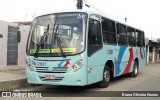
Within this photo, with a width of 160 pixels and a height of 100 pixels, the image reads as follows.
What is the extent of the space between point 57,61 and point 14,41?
8059 mm

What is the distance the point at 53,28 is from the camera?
10.4m

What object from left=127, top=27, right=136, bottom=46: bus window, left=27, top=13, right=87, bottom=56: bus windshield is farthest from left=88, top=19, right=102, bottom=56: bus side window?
left=127, top=27, right=136, bottom=46: bus window

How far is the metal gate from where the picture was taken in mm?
16938

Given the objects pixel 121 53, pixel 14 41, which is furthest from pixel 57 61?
pixel 14 41

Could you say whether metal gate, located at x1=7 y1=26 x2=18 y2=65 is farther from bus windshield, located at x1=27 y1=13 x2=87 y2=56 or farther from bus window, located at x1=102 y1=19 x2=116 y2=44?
bus window, located at x1=102 y1=19 x2=116 y2=44

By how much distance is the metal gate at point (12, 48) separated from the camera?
16.9 metres

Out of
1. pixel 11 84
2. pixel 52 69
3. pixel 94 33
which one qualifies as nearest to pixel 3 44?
pixel 11 84

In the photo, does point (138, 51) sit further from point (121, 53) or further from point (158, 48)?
point (158, 48)

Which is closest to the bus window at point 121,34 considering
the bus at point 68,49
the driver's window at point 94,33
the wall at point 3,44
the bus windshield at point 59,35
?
the bus at point 68,49

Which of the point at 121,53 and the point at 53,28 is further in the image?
the point at 121,53

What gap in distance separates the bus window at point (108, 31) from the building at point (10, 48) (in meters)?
5.63

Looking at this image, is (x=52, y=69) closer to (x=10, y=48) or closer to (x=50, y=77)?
(x=50, y=77)

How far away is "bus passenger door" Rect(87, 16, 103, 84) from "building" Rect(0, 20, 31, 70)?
6352mm

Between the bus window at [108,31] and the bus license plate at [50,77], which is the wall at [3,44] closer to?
the bus window at [108,31]
